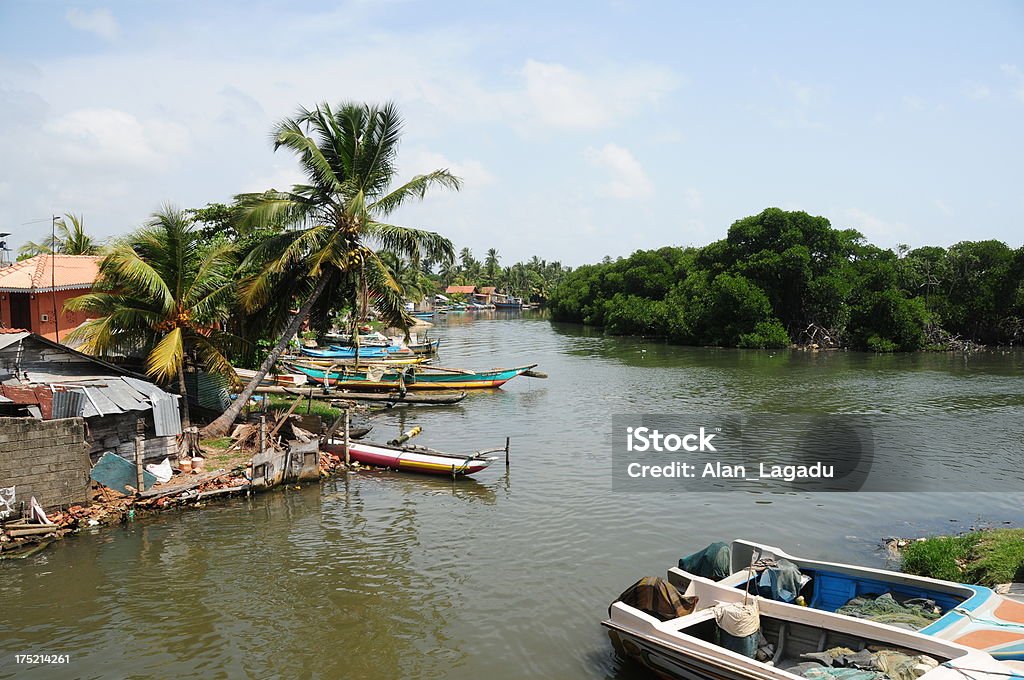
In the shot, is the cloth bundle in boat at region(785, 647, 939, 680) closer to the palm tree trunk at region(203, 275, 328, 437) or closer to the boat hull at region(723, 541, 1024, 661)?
the boat hull at region(723, 541, 1024, 661)

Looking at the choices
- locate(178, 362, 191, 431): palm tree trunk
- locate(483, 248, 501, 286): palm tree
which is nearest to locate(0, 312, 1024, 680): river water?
locate(178, 362, 191, 431): palm tree trunk

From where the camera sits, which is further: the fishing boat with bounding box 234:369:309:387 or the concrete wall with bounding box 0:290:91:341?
the fishing boat with bounding box 234:369:309:387

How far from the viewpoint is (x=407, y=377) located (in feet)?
105

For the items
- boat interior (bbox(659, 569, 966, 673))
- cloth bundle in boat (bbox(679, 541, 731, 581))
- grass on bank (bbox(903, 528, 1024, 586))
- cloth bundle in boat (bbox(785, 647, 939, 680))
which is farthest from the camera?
grass on bank (bbox(903, 528, 1024, 586))

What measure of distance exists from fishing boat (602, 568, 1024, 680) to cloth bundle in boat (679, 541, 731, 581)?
0.65m

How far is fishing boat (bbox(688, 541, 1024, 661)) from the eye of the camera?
27.3 ft

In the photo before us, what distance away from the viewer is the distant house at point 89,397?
14664mm

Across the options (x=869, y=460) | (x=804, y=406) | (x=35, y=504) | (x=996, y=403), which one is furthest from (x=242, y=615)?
(x=996, y=403)

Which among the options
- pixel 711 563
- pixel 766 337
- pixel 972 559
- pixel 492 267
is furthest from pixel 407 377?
pixel 492 267

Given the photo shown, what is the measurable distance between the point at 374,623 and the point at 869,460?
15.8 meters

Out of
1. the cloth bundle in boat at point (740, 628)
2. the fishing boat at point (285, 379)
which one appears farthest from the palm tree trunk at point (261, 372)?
the cloth bundle in boat at point (740, 628)

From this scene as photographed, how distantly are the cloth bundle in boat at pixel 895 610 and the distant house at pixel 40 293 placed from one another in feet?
73.8

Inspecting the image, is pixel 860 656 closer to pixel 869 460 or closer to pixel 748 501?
pixel 748 501

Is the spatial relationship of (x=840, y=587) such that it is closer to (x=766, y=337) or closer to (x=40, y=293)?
(x=40, y=293)
